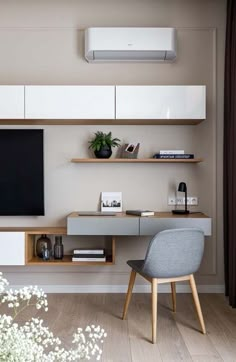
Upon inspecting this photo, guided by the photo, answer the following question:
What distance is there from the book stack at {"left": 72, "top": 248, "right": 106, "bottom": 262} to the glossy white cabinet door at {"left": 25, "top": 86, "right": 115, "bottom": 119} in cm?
120

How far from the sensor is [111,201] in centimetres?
375

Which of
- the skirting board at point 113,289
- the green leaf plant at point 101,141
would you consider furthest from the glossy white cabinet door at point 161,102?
the skirting board at point 113,289

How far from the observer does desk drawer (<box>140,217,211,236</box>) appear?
330 cm

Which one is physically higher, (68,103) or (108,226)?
(68,103)

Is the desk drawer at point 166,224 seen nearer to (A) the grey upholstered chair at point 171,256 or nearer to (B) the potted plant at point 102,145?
(A) the grey upholstered chair at point 171,256

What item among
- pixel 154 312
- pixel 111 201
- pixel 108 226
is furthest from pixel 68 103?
pixel 154 312

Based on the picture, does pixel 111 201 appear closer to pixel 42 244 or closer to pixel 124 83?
pixel 42 244

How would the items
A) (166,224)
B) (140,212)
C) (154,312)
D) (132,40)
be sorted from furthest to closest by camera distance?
(132,40)
(140,212)
(166,224)
(154,312)

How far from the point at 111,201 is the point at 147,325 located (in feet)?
4.09

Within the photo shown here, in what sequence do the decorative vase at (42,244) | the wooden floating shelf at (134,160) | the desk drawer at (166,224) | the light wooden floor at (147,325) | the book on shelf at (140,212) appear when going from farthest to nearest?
the decorative vase at (42,244), the wooden floating shelf at (134,160), the book on shelf at (140,212), the desk drawer at (166,224), the light wooden floor at (147,325)

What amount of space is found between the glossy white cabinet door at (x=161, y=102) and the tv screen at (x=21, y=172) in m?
0.86

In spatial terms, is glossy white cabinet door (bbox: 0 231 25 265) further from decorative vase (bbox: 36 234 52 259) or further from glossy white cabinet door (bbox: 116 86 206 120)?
glossy white cabinet door (bbox: 116 86 206 120)

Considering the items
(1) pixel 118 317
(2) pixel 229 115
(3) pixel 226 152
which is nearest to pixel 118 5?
(2) pixel 229 115

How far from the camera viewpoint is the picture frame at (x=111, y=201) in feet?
12.3
